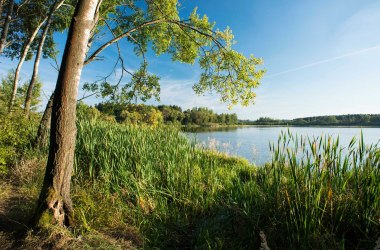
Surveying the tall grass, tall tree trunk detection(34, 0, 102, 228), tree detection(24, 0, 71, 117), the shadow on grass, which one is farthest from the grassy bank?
tree detection(24, 0, 71, 117)

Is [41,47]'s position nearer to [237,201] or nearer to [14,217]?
[14,217]

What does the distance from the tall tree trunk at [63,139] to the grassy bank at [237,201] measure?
40 cm

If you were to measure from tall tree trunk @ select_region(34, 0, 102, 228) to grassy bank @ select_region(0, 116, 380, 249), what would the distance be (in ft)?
1.30

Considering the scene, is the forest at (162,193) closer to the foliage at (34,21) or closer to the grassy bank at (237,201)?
the grassy bank at (237,201)

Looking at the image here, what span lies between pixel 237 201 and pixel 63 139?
8.97ft

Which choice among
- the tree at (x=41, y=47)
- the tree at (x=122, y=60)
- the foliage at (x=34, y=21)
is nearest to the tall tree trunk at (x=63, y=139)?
the tree at (x=122, y=60)

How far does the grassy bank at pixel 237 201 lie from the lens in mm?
2822

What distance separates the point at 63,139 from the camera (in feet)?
9.92

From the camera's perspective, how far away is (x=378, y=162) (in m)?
2.89

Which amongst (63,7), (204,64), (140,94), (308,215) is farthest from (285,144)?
(63,7)

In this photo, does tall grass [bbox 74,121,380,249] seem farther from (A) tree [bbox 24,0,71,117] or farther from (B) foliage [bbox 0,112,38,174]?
(A) tree [bbox 24,0,71,117]

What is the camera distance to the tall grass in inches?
111

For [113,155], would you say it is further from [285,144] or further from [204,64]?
[204,64]

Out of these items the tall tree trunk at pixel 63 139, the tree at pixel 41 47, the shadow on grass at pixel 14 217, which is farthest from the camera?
the tree at pixel 41 47
